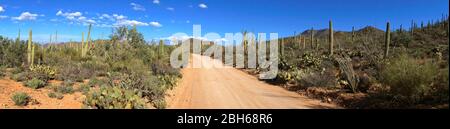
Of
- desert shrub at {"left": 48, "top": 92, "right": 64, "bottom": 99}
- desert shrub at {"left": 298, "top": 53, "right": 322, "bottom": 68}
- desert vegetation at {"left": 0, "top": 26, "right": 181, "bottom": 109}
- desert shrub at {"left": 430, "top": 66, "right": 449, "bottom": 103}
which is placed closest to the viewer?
desert shrub at {"left": 430, "top": 66, "right": 449, "bottom": 103}

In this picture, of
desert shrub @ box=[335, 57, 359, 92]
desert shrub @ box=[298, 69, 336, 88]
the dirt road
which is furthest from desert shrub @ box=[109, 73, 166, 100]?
desert shrub @ box=[335, 57, 359, 92]

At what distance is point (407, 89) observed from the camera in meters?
9.55

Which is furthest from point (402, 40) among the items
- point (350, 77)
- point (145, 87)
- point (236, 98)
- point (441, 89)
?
point (145, 87)

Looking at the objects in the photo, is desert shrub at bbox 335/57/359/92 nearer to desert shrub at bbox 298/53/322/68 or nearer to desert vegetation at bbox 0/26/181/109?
desert vegetation at bbox 0/26/181/109

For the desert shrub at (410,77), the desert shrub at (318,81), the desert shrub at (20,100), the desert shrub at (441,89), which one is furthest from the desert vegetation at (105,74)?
the desert shrub at (441,89)

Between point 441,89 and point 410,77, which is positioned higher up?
point 410,77

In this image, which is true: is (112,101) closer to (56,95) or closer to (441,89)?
(56,95)

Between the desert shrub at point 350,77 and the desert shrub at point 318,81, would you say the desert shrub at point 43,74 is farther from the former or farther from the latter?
the desert shrub at point 350,77

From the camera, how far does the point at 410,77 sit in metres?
9.27

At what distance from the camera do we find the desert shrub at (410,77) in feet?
30.0

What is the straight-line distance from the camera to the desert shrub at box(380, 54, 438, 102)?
9.14 m

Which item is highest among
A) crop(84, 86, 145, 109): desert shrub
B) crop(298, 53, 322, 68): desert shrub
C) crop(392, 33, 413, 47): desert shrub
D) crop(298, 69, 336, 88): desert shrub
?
crop(392, 33, 413, 47): desert shrub
